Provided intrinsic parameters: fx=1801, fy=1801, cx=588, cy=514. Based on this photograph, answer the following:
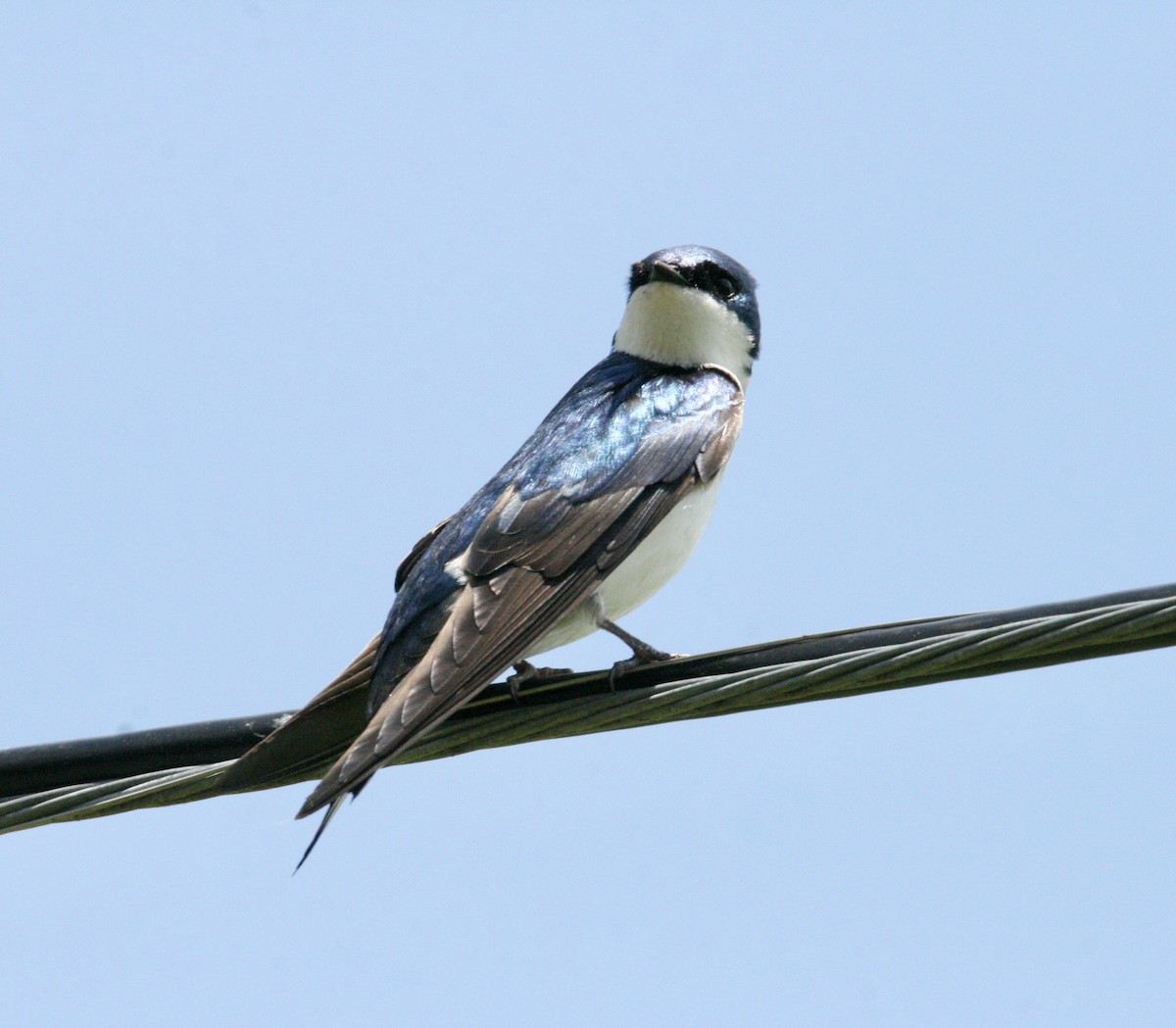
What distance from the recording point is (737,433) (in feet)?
20.7

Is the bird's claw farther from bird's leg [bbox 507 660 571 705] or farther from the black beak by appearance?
the black beak

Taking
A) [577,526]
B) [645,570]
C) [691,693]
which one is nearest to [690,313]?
[645,570]

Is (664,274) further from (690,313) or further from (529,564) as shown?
(529,564)

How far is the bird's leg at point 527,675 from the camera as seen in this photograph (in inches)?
178

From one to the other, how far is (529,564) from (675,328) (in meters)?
1.89

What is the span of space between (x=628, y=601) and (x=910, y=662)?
215 centimetres

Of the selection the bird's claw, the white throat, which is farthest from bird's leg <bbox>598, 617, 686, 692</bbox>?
the white throat

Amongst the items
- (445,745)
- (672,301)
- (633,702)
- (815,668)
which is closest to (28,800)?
(445,745)

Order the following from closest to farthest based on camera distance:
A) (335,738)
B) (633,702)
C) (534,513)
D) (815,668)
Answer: (815,668), (633,702), (335,738), (534,513)

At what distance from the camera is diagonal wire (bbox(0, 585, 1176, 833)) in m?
3.54

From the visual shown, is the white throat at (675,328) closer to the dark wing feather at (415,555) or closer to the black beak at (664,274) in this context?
the black beak at (664,274)

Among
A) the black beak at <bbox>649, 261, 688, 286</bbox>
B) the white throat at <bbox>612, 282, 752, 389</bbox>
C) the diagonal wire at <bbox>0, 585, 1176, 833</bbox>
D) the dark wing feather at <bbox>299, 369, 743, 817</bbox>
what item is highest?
the black beak at <bbox>649, 261, 688, 286</bbox>

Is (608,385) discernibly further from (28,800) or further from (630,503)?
(28,800)

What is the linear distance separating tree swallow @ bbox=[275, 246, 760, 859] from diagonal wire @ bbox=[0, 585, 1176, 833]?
226 millimetres
